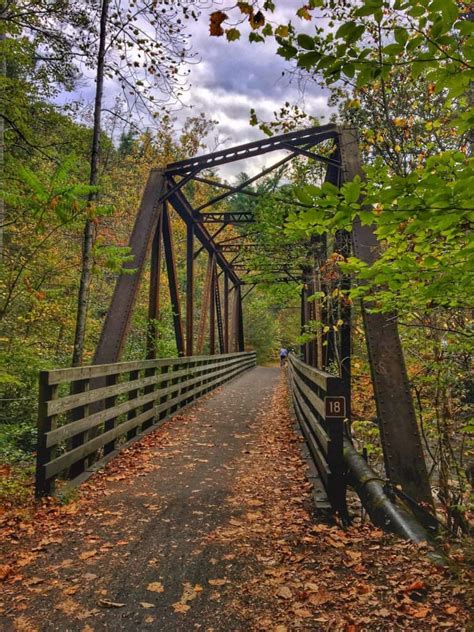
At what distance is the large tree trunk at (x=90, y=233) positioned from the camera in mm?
6316

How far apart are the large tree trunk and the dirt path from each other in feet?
7.61

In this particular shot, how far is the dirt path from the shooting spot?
232 cm

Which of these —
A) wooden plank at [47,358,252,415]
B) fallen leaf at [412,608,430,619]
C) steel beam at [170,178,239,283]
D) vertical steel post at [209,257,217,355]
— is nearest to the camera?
fallen leaf at [412,608,430,619]

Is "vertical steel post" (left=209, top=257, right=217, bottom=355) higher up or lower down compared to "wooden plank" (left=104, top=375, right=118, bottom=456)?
higher up

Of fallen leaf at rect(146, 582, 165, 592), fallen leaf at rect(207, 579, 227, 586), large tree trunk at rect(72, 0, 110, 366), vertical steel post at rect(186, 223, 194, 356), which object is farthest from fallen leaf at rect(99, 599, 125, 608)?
vertical steel post at rect(186, 223, 194, 356)

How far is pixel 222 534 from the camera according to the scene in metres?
3.43

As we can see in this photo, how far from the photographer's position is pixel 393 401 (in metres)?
4.48

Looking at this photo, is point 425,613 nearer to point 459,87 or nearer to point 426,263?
point 426,263

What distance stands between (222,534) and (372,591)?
132cm

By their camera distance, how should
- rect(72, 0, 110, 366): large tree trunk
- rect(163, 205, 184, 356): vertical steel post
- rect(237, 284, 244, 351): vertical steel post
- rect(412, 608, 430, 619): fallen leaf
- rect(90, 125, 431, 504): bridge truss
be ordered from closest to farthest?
rect(412, 608, 430, 619): fallen leaf < rect(90, 125, 431, 504): bridge truss < rect(72, 0, 110, 366): large tree trunk < rect(163, 205, 184, 356): vertical steel post < rect(237, 284, 244, 351): vertical steel post

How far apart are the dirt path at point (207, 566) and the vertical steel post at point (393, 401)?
0.98 m

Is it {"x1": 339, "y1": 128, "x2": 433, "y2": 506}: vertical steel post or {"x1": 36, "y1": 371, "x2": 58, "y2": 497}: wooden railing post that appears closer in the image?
{"x1": 36, "y1": 371, "x2": 58, "y2": 497}: wooden railing post

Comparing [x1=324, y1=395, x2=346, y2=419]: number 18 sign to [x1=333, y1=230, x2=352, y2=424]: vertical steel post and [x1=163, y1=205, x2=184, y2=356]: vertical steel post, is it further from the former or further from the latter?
[x1=163, y1=205, x2=184, y2=356]: vertical steel post

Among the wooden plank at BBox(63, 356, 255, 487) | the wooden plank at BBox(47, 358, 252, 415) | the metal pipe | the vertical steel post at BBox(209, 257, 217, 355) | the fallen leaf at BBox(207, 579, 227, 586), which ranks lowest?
the fallen leaf at BBox(207, 579, 227, 586)
